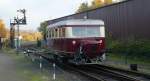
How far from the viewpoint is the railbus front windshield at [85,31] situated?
2821cm

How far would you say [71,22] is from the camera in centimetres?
2841

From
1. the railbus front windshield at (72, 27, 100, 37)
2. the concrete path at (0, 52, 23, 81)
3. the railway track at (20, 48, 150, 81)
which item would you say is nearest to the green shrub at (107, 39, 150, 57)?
the railway track at (20, 48, 150, 81)

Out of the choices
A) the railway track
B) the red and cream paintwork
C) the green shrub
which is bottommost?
the railway track

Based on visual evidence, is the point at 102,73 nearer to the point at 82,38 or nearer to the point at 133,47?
the point at 82,38

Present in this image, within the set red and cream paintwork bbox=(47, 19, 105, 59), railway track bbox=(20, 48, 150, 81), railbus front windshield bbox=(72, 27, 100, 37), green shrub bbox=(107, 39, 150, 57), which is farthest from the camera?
green shrub bbox=(107, 39, 150, 57)

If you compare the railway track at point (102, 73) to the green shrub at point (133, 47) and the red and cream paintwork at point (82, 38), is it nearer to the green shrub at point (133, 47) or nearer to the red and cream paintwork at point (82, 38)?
the red and cream paintwork at point (82, 38)

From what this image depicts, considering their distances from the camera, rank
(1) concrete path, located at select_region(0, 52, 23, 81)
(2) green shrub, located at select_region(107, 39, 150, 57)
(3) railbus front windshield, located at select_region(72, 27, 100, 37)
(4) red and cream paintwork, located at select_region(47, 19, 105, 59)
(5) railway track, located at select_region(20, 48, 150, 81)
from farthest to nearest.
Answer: (2) green shrub, located at select_region(107, 39, 150, 57) → (3) railbus front windshield, located at select_region(72, 27, 100, 37) → (4) red and cream paintwork, located at select_region(47, 19, 105, 59) → (1) concrete path, located at select_region(0, 52, 23, 81) → (5) railway track, located at select_region(20, 48, 150, 81)

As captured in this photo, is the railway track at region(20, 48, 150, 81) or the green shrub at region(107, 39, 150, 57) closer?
the railway track at region(20, 48, 150, 81)

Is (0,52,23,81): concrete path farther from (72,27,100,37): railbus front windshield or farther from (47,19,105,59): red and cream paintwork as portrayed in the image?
(72,27,100,37): railbus front windshield

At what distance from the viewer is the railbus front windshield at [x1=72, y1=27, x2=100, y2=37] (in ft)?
92.6

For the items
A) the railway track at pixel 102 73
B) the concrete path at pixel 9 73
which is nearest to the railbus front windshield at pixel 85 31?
the railway track at pixel 102 73

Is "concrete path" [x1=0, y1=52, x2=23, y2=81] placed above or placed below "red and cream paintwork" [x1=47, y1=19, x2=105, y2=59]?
below

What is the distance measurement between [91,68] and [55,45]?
11.8ft

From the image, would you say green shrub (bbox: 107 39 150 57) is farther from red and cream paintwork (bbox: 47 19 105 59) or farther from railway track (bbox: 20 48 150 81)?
red and cream paintwork (bbox: 47 19 105 59)
